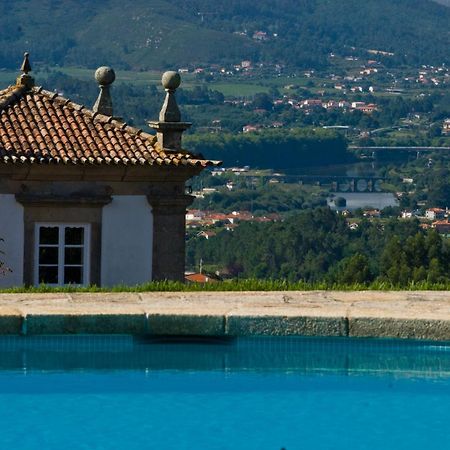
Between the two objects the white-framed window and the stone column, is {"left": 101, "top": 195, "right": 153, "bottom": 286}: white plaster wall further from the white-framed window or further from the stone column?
the white-framed window

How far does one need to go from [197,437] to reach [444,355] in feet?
5.72

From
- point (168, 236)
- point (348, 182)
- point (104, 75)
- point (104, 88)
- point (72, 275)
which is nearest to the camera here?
point (72, 275)

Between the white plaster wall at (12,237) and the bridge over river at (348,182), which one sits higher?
the white plaster wall at (12,237)

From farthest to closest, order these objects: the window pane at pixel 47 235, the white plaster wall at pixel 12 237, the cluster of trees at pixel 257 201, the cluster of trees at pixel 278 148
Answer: the cluster of trees at pixel 278 148 < the cluster of trees at pixel 257 201 < the window pane at pixel 47 235 < the white plaster wall at pixel 12 237

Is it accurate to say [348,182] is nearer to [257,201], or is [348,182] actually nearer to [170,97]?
[257,201]

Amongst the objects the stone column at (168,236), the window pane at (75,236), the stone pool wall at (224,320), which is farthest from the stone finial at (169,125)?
the stone pool wall at (224,320)

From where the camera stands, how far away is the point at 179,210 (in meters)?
14.5

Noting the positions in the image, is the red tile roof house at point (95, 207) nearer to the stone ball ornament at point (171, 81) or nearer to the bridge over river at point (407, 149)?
the stone ball ornament at point (171, 81)

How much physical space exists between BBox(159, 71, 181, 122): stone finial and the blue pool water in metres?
6.90

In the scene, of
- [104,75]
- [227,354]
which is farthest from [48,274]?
[227,354]

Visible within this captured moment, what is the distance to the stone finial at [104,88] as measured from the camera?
53.4 ft

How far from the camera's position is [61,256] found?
14.2 m

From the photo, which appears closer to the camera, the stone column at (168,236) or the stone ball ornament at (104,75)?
the stone column at (168,236)

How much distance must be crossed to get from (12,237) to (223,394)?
7.09 metres
